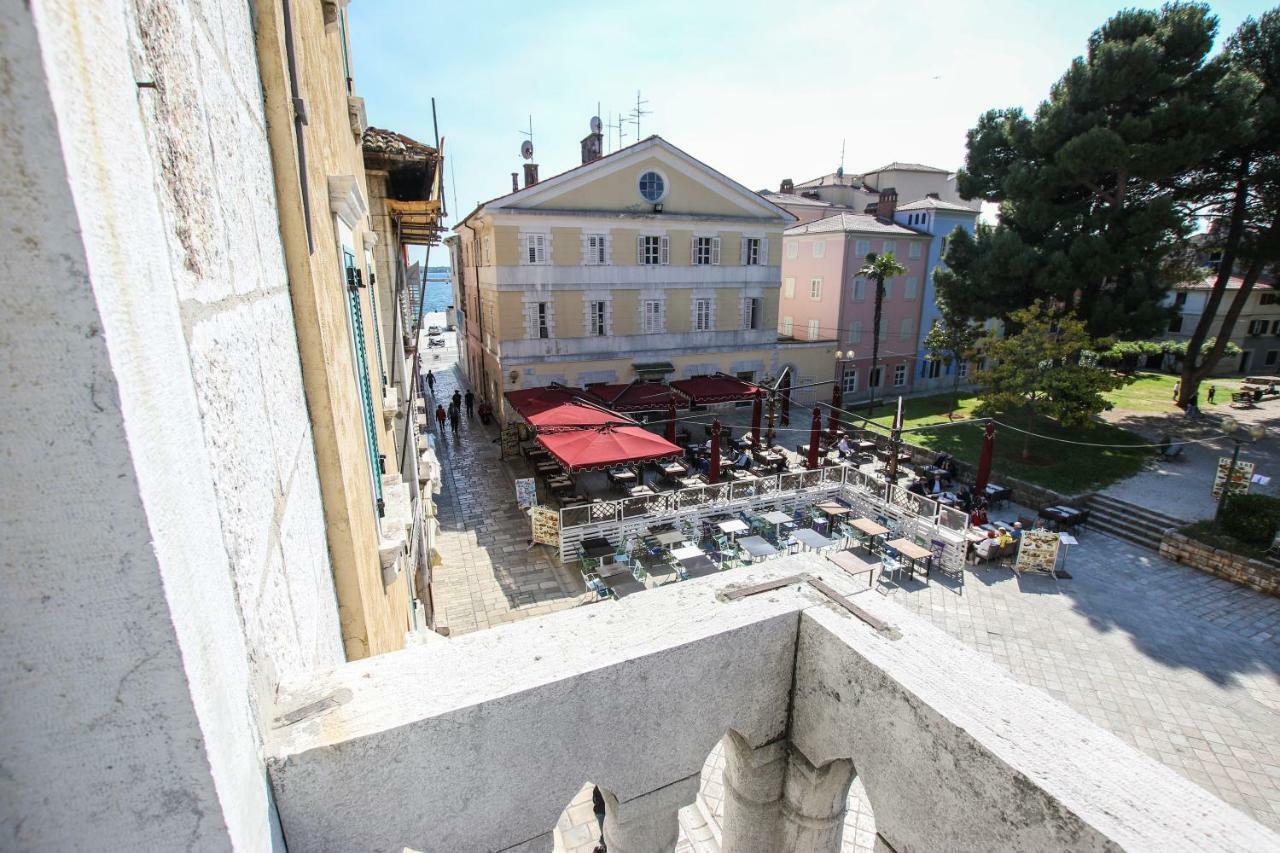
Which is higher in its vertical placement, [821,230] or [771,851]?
[821,230]

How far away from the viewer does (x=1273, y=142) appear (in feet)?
64.2

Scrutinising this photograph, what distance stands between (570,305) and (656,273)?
3.71 m

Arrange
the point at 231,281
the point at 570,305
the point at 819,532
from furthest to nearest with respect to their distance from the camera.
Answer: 1. the point at 570,305
2. the point at 819,532
3. the point at 231,281

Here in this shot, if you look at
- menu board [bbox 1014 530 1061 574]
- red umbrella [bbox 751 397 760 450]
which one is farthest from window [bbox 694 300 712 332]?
menu board [bbox 1014 530 1061 574]

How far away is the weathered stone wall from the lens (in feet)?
42.4

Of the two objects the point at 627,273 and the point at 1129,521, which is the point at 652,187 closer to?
the point at 627,273

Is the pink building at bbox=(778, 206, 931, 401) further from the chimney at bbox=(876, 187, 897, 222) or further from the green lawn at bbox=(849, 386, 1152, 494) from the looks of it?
the green lawn at bbox=(849, 386, 1152, 494)

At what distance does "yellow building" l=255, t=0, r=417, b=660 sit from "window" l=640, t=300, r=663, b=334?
1890cm

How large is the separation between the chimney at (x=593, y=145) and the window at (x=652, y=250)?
25.3 feet

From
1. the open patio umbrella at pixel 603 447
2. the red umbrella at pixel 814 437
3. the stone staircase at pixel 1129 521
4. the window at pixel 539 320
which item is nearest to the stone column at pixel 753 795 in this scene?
the open patio umbrella at pixel 603 447

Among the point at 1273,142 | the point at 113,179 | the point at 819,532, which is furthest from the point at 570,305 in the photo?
the point at 1273,142

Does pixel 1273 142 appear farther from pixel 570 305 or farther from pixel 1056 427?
pixel 570 305

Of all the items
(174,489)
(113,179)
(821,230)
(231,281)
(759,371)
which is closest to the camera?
(113,179)

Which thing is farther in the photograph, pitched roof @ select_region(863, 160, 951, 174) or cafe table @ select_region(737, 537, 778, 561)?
pitched roof @ select_region(863, 160, 951, 174)
